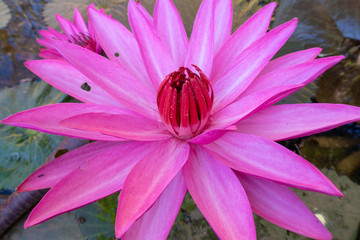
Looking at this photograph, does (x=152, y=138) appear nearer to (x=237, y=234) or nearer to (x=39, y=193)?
(x=237, y=234)

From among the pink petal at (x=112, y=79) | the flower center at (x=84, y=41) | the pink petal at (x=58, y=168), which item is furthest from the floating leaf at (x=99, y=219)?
the flower center at (x=84, y=41)

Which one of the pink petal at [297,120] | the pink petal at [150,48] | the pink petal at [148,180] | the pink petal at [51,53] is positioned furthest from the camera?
the pink petal at [51,53]

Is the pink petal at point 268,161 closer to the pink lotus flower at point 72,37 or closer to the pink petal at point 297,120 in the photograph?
the pink petal at point 297,120

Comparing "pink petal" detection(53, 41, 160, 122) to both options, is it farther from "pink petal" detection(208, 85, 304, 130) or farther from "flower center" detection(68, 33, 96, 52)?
"flower center" detection(68, 33, 96, 52)

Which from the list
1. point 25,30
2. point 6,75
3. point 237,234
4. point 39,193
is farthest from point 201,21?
point 25,30

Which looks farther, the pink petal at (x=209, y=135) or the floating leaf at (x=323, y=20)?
the floating leaf at (x=323, y=20)

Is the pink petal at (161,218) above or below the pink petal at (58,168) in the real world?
below

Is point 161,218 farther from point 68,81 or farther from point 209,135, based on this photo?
point 68,81
